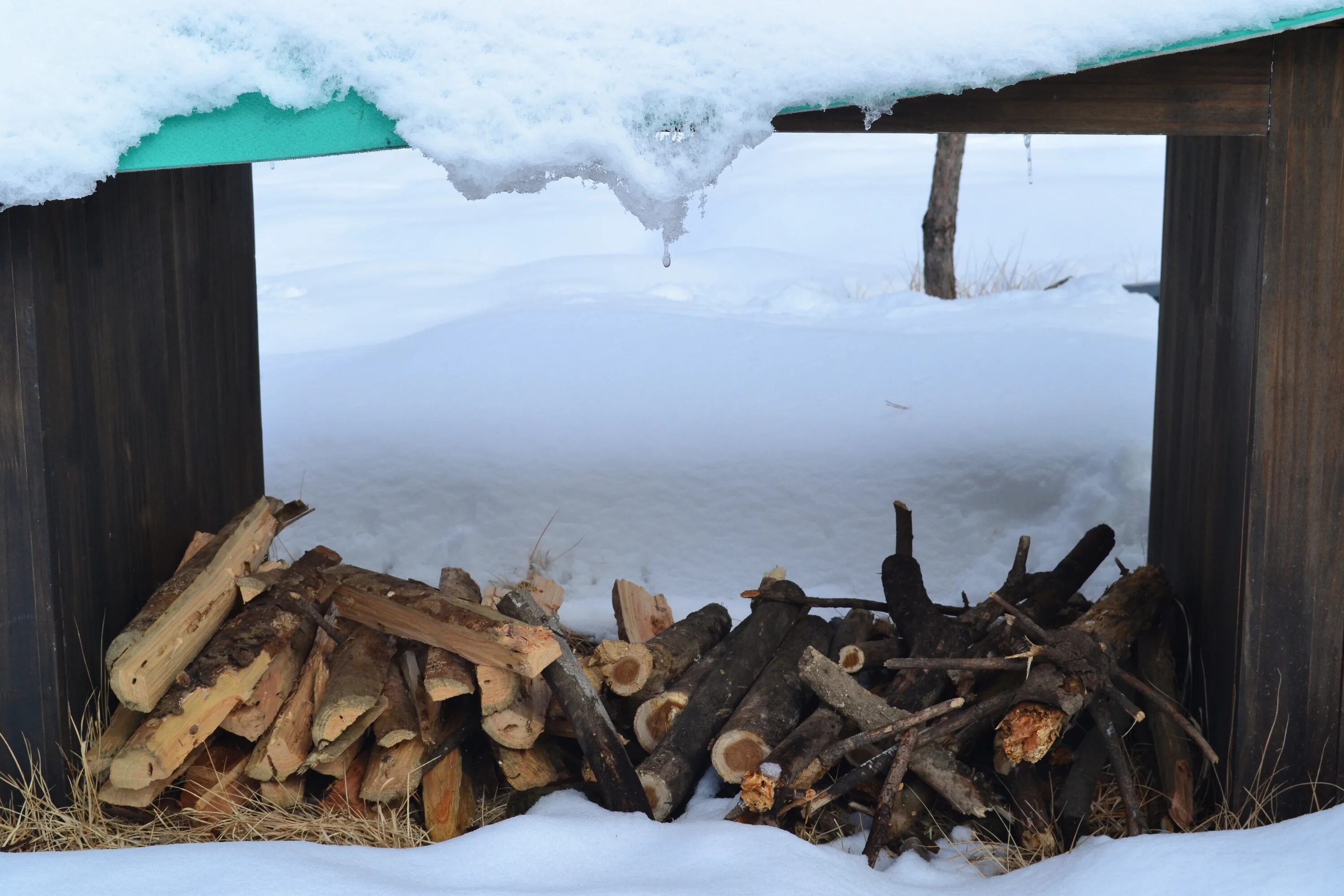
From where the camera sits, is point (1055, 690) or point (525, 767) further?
point (525, 767)

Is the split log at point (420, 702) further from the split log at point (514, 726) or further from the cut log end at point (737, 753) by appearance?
the cut log end at point (737, 753)

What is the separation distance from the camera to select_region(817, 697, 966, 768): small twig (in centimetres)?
357

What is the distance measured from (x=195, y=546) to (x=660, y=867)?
2.15 m

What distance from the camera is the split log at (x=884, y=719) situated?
3623mm

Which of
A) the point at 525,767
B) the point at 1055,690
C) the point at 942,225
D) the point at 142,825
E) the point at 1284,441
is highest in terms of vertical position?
the point at 942,225

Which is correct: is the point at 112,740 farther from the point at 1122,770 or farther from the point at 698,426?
the point at 698,426

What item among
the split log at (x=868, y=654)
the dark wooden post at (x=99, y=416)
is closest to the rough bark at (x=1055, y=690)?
the split log at (x=868, y=654)

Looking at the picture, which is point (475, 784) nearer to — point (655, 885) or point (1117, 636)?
point (655, 885)

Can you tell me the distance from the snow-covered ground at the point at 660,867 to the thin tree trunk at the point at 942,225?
9.02m

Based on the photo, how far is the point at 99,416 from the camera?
12.7 feet

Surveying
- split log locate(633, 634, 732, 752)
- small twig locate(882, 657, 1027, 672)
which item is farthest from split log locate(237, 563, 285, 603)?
small twig locate(882, 657, 1027, 672)

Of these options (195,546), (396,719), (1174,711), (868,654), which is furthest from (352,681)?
(1174,711)

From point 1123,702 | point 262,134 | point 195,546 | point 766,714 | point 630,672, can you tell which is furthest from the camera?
point 195,546

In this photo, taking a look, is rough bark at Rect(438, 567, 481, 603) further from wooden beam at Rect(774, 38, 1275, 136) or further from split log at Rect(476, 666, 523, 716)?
wooden beam at Rect(774, 38, 1275, 136)
